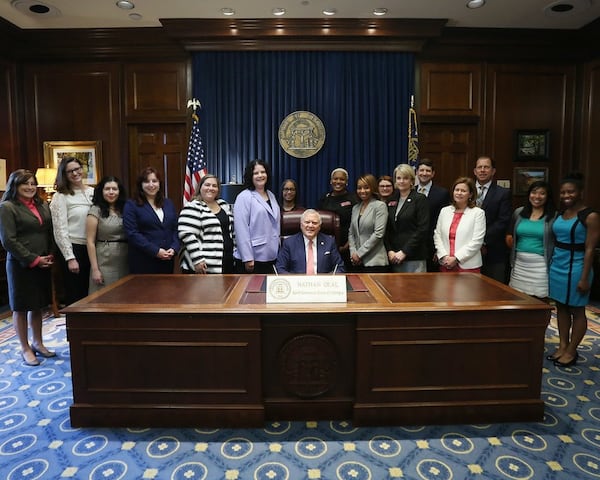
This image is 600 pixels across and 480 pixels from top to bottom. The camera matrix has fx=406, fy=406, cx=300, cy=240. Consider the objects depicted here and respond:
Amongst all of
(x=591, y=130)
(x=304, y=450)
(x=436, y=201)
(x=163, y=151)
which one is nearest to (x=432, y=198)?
(x=436, y=201)

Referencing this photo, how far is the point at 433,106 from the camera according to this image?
532cm

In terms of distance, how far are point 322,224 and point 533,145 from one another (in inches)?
144

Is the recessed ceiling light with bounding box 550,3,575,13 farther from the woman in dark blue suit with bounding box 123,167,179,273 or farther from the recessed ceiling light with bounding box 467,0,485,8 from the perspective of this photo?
the woman in dark blue suit with bounding box 123,167,179,273

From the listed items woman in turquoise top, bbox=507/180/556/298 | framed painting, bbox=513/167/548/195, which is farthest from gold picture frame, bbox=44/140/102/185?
framed painting, bbox=513/167/548/195

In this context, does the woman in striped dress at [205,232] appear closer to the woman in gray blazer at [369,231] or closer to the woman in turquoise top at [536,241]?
the woman in gray blazer at [369,231]

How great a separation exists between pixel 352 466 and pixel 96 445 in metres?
1.29

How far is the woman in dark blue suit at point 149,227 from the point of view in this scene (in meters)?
3.04

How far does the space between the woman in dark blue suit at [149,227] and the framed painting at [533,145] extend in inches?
181

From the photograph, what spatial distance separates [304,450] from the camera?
2016 millimetres

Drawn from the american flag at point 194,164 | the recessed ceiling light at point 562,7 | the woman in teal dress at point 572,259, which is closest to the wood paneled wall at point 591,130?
the recessed ceiling light at point 562,7

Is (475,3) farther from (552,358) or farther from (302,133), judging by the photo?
(552,358)

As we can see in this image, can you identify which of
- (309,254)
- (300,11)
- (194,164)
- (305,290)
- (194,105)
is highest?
(300,11)

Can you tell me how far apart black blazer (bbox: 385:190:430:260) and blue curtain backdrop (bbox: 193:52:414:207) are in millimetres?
2046

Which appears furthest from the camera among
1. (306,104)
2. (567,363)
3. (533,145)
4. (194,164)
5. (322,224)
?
(533,145)
